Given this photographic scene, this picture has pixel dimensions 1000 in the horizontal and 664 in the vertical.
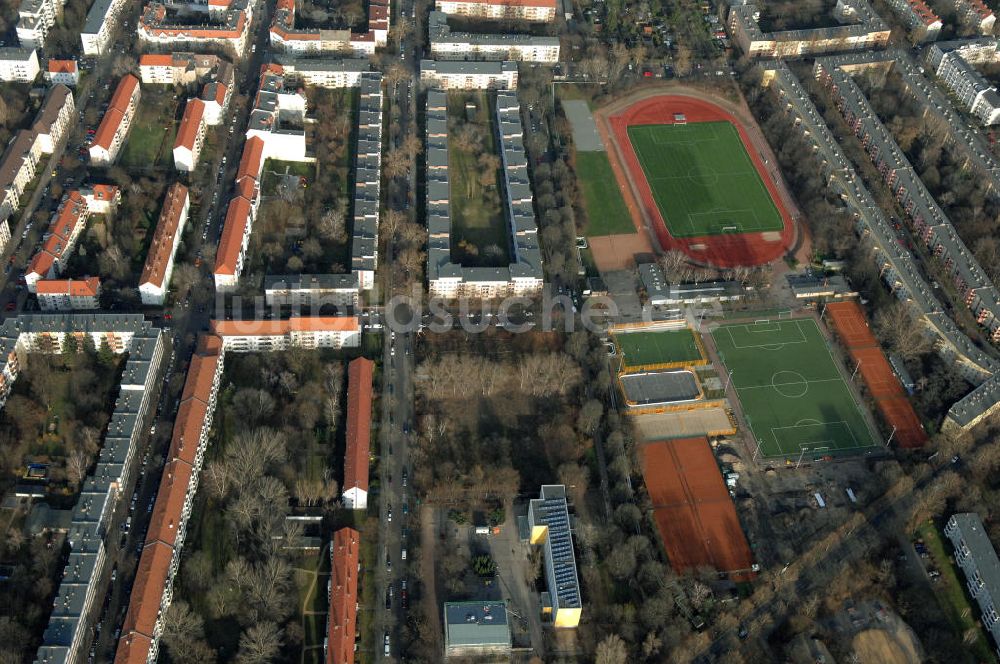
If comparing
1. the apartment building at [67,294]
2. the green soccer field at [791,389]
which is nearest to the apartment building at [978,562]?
the green soccer field at [791,389]

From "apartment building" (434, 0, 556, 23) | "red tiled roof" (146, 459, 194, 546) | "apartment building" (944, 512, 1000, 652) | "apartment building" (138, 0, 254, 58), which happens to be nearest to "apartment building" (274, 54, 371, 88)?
"apartment building" (138, 0, 254, 58)

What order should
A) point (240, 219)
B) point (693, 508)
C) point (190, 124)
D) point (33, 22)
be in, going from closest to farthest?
point (693, 508)
point (240, 219)
point (190, 124)
point (33, 22)

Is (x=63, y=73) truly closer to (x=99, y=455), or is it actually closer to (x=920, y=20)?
(x=99, y=455)

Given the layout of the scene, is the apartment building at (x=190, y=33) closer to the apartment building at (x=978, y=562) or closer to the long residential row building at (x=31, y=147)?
the long residential row building at (x=31, y=147)

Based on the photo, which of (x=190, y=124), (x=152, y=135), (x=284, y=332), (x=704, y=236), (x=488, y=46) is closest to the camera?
(x=284, y=332)

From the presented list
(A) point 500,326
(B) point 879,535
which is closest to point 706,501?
(B) point 879,535

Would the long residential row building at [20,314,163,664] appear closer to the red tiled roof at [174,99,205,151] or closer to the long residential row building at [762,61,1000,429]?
the red tiled roof at [174,99,205,151]

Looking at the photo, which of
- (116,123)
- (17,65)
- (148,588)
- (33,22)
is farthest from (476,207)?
(33,22)

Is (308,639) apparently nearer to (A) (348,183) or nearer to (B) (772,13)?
(A) (348,183)
